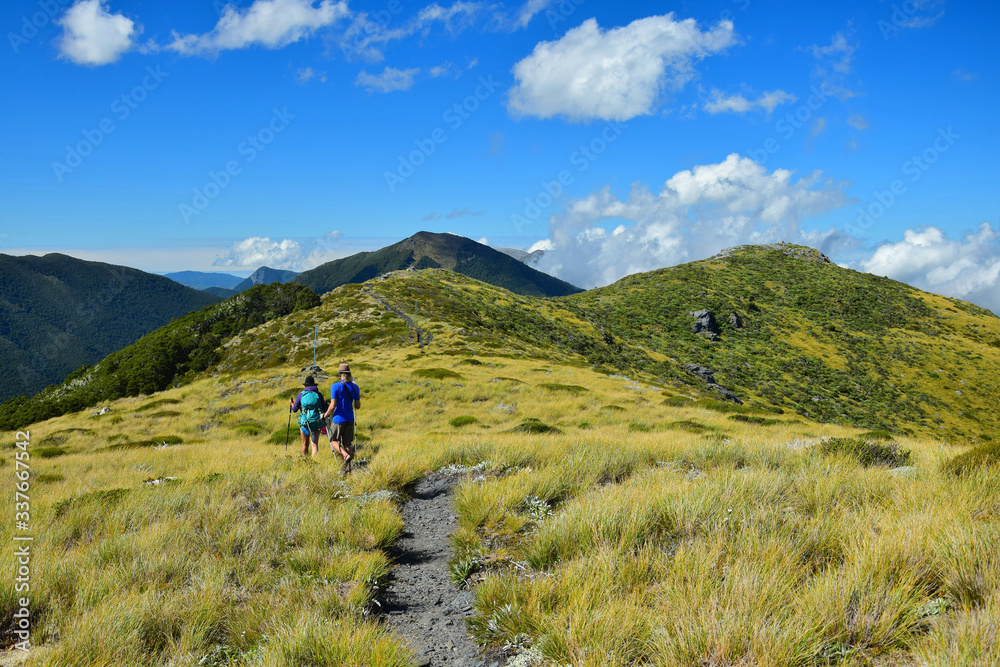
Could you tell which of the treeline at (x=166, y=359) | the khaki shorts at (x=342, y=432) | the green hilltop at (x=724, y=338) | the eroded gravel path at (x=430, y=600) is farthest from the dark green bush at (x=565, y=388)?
the treeline at (x=166, y=359)

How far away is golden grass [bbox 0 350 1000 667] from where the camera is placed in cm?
337

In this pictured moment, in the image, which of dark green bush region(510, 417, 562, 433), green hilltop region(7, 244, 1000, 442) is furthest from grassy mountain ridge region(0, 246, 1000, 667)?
green hilltop region(7, 244, 1000, 442)

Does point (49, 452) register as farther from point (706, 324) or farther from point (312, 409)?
point (706, 324)

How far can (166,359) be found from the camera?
6006 centimetres

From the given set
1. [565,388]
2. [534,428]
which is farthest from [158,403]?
[534,428]

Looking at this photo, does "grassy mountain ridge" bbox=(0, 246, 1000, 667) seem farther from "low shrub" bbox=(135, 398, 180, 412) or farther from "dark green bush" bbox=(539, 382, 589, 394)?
"low shrub" bbox=(135, 398, 180, 412)

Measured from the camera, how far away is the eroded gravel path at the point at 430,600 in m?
3.92

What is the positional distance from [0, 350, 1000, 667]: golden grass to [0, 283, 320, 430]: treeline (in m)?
56.7

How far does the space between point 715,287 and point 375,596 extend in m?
121

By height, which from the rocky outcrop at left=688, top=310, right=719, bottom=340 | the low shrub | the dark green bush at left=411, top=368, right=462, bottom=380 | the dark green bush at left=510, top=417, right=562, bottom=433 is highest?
the rocky outcrop at left=688, top=310, right=719, bottom=340

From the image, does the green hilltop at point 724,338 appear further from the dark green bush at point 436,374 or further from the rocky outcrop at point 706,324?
the dark green bush at point 436,374

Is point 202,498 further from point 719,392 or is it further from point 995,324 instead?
point 995,324

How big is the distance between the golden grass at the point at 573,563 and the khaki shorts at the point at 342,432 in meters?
1.89

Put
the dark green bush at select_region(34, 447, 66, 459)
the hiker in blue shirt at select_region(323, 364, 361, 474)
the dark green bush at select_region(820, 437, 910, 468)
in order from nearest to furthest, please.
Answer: the dark green bush at select_region(820, 437, 910, 468), the hiker in blue shirt at select_region(323, 364, 361, 474), the dark green bush at select_region(34, 447, 66, 459)
